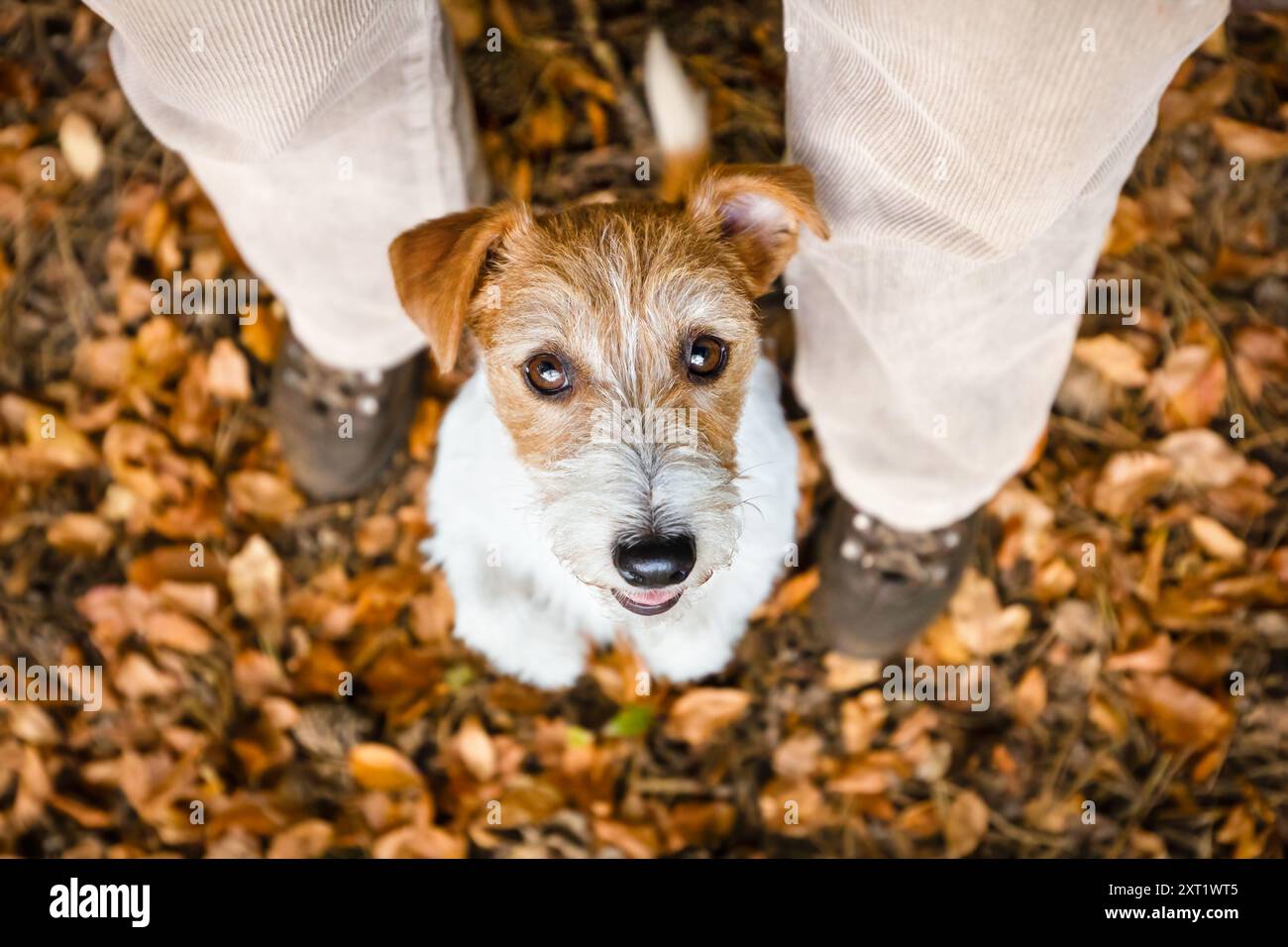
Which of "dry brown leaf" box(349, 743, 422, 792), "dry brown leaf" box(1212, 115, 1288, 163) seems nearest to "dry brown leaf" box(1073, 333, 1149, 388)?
"dry brown leaf" box(1212, 115, 1288, 163)

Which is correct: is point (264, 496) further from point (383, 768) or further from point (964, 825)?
point (964, 825)

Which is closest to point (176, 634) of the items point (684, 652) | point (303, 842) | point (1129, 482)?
point (303, 842)

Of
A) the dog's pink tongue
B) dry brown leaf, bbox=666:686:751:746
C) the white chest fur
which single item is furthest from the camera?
dry brown leaf, bbox=666:686:751:746

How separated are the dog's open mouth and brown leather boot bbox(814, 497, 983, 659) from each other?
2.80 feet

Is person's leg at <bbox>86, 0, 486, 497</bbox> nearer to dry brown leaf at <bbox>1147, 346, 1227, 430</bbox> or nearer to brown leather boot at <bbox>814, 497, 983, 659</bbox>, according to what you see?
brown leather boot at <bbox>814, 497, 983, 659</bbox>

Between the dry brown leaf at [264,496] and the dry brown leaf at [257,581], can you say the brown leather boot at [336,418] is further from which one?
the dry brown leaf at [257,581]

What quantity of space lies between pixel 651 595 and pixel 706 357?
528 mm

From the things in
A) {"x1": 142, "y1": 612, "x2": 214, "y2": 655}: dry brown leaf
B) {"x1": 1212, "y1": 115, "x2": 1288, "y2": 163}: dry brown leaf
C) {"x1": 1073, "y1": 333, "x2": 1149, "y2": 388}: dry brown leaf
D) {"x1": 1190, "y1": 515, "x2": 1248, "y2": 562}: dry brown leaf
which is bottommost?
{"x1": 142, "y1": 612, "x2": 214, "y2": 655}: dry brown leaf

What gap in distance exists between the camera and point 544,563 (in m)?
2.19

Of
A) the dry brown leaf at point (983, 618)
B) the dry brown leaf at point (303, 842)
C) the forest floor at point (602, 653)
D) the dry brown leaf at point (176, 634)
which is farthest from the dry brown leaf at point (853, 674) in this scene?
the dry brown leaf at point (176, 634)

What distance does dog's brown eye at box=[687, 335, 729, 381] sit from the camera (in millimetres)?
1899

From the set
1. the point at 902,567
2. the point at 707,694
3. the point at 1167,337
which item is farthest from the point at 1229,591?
the point at 707,694

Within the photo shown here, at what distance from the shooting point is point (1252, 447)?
2.68 m

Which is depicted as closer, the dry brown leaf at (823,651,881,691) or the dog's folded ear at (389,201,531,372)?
the dog's folded ear at (389,201,531,372)
